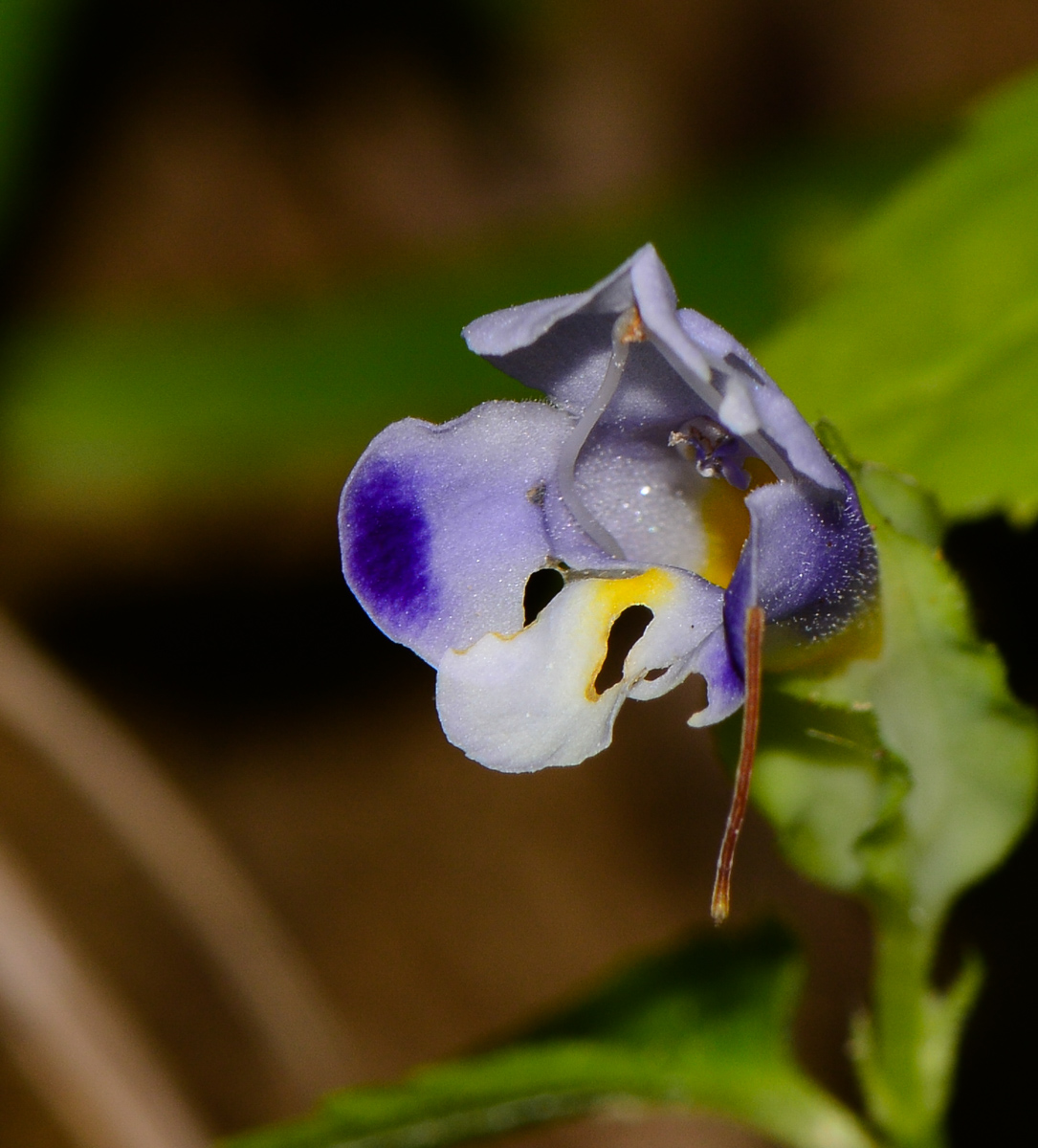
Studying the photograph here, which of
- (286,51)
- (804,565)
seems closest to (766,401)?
(804,565)

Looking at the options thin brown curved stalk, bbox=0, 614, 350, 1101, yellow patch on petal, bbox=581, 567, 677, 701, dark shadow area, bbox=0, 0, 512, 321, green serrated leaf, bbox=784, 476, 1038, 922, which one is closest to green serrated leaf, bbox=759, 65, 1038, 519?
green serrated leaf, bbox=784, 476, 1038, 922

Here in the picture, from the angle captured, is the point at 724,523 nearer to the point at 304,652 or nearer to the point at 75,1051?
the point at 75,1051

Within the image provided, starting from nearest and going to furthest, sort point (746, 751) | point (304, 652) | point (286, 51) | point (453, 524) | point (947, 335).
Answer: point (746, 751) < point (453, 524) < point (947, 335) < point (304, 652) < point (286, 51)

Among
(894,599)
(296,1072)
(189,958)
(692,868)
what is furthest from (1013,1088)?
(894,599)

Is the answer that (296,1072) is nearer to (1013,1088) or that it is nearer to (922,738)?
(1013,1088)

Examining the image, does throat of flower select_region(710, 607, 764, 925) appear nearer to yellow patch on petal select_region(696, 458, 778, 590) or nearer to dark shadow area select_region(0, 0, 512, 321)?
yellow patch on petal select_region(696, 458, 778, 590)

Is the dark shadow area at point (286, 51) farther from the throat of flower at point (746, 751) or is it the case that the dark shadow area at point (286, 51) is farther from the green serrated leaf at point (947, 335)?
the throat of flower at point (746, 751)
